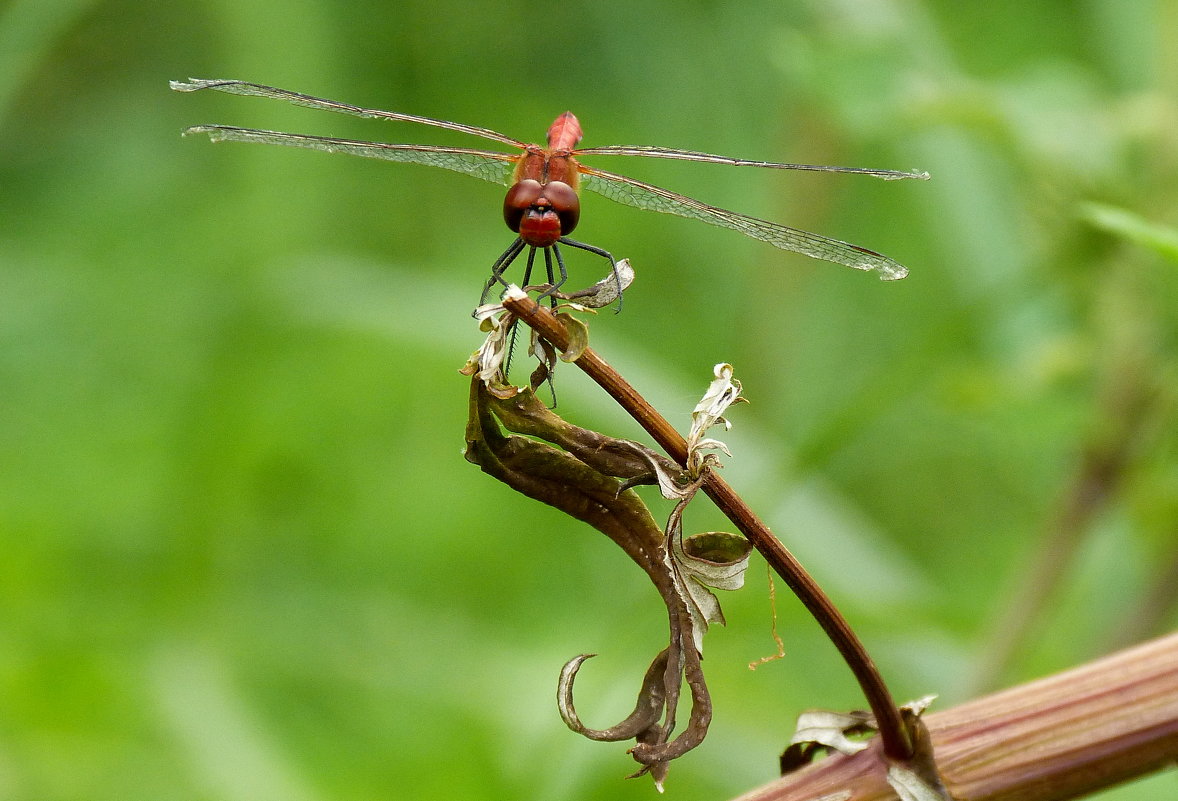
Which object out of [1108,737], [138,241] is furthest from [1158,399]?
[138,241]

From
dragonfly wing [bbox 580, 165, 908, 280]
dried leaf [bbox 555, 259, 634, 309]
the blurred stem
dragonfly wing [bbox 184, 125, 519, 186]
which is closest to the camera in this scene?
dried leaf [bbox 555, 259, 634, 309]

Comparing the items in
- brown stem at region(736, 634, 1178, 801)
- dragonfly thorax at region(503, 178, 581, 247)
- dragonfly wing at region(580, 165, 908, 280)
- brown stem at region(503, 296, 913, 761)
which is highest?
dragonfly thorax at region(503, 178, 581, 247)

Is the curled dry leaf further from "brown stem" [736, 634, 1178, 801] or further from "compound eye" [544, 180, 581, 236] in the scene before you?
"compound eye" [544, 180, 581, 236]

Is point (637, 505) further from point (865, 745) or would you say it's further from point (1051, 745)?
point (1051, 745)

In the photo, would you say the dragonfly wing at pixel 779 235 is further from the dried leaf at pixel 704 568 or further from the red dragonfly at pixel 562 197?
the dried leaf at pixel 704 568

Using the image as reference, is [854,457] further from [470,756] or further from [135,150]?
[135,150]

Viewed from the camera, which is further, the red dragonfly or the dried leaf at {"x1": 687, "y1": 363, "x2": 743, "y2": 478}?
the red dragonfly

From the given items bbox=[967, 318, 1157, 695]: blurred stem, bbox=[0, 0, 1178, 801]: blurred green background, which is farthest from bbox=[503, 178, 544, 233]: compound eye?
bbox=[967, 318, 1157, 695]: blurred stem
